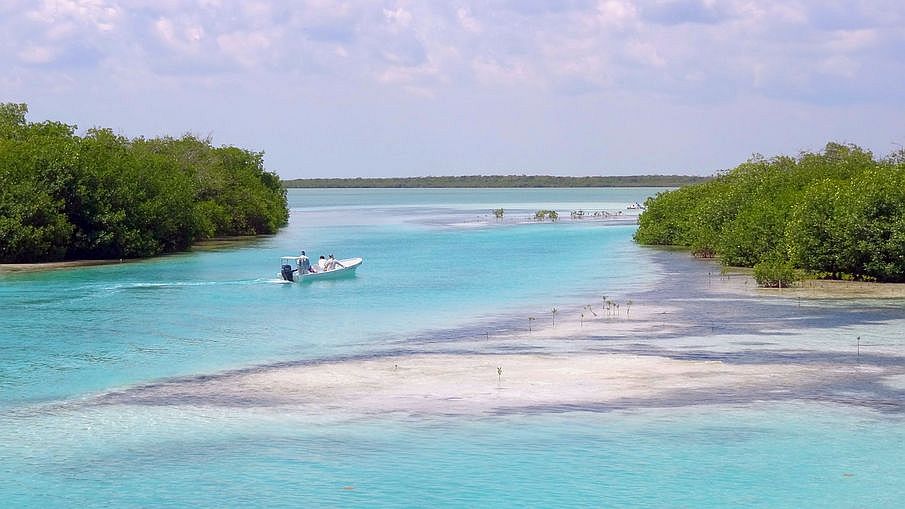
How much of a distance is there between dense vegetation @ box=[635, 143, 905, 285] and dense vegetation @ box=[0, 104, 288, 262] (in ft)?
95.3

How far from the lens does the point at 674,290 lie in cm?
4034

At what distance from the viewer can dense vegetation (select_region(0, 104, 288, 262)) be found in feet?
173

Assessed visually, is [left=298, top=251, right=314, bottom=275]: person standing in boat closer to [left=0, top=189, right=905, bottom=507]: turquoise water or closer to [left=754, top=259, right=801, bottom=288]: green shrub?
[left=0, top=189, right=905, bottom=507]: turquoise water

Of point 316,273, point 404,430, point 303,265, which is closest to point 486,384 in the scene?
point 404,430

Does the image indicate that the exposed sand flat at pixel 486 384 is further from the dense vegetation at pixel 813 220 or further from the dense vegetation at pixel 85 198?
the dense vegetation at pixel 85 198

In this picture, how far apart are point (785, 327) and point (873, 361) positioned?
5.66 m

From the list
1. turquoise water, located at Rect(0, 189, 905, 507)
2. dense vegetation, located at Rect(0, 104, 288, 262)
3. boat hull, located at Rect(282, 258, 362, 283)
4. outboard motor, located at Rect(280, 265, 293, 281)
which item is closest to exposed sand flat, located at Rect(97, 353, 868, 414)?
turquoise water, located at Rect(0, 189, 905, 507)

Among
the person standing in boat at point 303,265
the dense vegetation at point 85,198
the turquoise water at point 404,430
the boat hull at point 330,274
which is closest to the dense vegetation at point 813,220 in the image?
the turquoise water at point 404,430

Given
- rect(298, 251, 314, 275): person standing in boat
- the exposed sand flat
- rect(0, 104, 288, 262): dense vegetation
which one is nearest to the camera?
the exposed sand flat

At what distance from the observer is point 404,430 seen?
18344 mm

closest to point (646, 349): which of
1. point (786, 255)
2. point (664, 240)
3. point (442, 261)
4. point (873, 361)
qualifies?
point (873, 361)

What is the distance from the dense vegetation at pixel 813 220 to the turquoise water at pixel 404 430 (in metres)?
5.76

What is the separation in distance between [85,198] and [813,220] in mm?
34721

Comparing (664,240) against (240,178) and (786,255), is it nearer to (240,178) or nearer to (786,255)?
(786,255)
